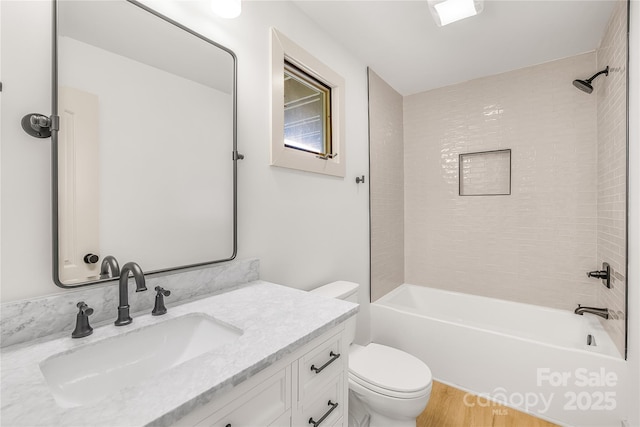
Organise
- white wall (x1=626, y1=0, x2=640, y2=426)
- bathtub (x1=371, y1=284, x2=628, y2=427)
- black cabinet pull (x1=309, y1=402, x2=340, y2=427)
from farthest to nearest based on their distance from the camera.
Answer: bathtub (x1=371, y1=284, x2=628, y2=427) < white wall (x1=626, y1=0, x2=640, y2=426) < black cabinet pull (x1=309, y1=402, x2=340, y2=427)

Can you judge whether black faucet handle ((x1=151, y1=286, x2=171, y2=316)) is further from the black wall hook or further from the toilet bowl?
the toilet bowl

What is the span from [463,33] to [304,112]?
128 centimetres

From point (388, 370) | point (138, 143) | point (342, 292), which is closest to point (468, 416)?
point (388, 370)

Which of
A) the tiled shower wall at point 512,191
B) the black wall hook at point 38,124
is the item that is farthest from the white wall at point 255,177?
the tiled shower wall at point 512,191

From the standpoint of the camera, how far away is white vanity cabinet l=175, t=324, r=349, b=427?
2.15 feet

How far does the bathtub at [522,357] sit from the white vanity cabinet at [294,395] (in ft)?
4.56

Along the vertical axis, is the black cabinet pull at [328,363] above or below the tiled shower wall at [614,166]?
below

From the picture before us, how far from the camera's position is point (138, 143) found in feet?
3.41

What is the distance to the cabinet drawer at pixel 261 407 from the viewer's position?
65cm

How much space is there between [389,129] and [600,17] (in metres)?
1.56

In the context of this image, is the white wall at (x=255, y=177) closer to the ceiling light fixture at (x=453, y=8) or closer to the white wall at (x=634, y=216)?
the ceiling light fixture at (x=453, y=8)

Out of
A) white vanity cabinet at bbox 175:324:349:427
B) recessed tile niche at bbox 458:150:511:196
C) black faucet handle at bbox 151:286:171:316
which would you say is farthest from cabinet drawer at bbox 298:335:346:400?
recessed tile niche at bbox 458:150:511:196

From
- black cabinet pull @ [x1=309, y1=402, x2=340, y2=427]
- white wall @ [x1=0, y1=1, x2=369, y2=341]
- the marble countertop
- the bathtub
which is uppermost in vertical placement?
white wall @ [x1=0, y1=1, x2=369, y2=341]

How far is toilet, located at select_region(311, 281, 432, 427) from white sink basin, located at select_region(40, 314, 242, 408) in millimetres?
643
